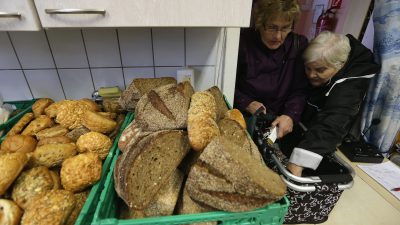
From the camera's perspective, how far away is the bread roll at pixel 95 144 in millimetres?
620

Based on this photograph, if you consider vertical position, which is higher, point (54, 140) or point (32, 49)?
point (32, 49)

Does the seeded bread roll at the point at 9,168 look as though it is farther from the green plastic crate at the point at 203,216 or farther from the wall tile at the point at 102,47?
the wall tile at the point at 102,47

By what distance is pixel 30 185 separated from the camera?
20.0 inches

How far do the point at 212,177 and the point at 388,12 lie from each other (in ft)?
3.52

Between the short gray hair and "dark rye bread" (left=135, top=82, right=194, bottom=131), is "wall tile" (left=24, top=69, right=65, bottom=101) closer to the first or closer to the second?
"dark rye bread" (left=135, top=82, right=194, bottom=131)

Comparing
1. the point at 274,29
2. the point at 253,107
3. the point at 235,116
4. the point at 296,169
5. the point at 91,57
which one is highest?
the point at 274,29

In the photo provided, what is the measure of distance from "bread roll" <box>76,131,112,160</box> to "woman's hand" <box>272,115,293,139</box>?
751 millimetres

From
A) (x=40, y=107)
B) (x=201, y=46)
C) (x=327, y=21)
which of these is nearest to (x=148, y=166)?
(x=40, y=107)

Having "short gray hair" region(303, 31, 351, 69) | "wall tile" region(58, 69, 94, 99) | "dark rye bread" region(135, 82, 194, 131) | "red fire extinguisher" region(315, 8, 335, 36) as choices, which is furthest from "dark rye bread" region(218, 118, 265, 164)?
"red fire extinguisher" region(315, 8, 335, 36)

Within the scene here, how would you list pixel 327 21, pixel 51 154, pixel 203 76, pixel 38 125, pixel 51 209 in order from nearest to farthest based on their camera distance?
pixel 51 209 < pixel 51 154 < pixel 38 125 < pixel 203 76 < pixel 327 21

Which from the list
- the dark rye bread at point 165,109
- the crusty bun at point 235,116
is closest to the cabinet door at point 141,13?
the dark rye bread at point 165,109

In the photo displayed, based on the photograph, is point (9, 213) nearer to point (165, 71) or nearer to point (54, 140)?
point (54, 140)

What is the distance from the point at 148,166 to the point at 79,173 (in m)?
0.19

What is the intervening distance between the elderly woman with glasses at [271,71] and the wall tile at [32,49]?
0.93 metres
